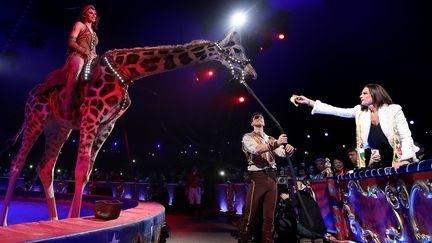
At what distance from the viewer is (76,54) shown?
392cm

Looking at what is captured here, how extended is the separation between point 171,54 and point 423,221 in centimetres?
335

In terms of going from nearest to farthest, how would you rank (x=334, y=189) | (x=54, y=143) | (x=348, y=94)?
(x=54, y=143)
(x=334, y=189)
(x=348, y=94)

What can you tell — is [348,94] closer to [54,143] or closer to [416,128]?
[416,128]

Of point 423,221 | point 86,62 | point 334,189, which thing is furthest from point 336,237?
point 86,62

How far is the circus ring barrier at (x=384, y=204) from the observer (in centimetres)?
260

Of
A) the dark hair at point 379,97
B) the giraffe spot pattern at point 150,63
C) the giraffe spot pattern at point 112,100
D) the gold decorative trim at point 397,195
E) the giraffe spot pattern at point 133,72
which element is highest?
the giraffe spot pattern at point 150,63

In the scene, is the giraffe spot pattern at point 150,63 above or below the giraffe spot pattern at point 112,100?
above

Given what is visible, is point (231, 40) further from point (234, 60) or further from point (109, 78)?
point (109, 78)

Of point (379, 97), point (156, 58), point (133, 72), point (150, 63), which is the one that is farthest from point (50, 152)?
point (379, 97)

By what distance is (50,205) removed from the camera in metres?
3.93

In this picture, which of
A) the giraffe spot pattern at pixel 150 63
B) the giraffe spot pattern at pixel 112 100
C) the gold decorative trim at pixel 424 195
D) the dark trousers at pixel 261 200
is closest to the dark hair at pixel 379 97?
the gold decorative trim at pixel 424 195

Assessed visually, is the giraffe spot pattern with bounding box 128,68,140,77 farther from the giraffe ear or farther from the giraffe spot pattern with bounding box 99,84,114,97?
the giraffe ear

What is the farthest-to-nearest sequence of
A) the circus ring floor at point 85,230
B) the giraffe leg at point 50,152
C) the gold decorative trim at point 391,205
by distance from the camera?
the giraffe leg at point 50,152 < the gold decorative trim at point 391,205 < the circus ring floor at point 85,230

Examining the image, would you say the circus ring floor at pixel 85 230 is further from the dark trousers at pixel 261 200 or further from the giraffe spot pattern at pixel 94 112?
the dark trousers at pixel 261 200
